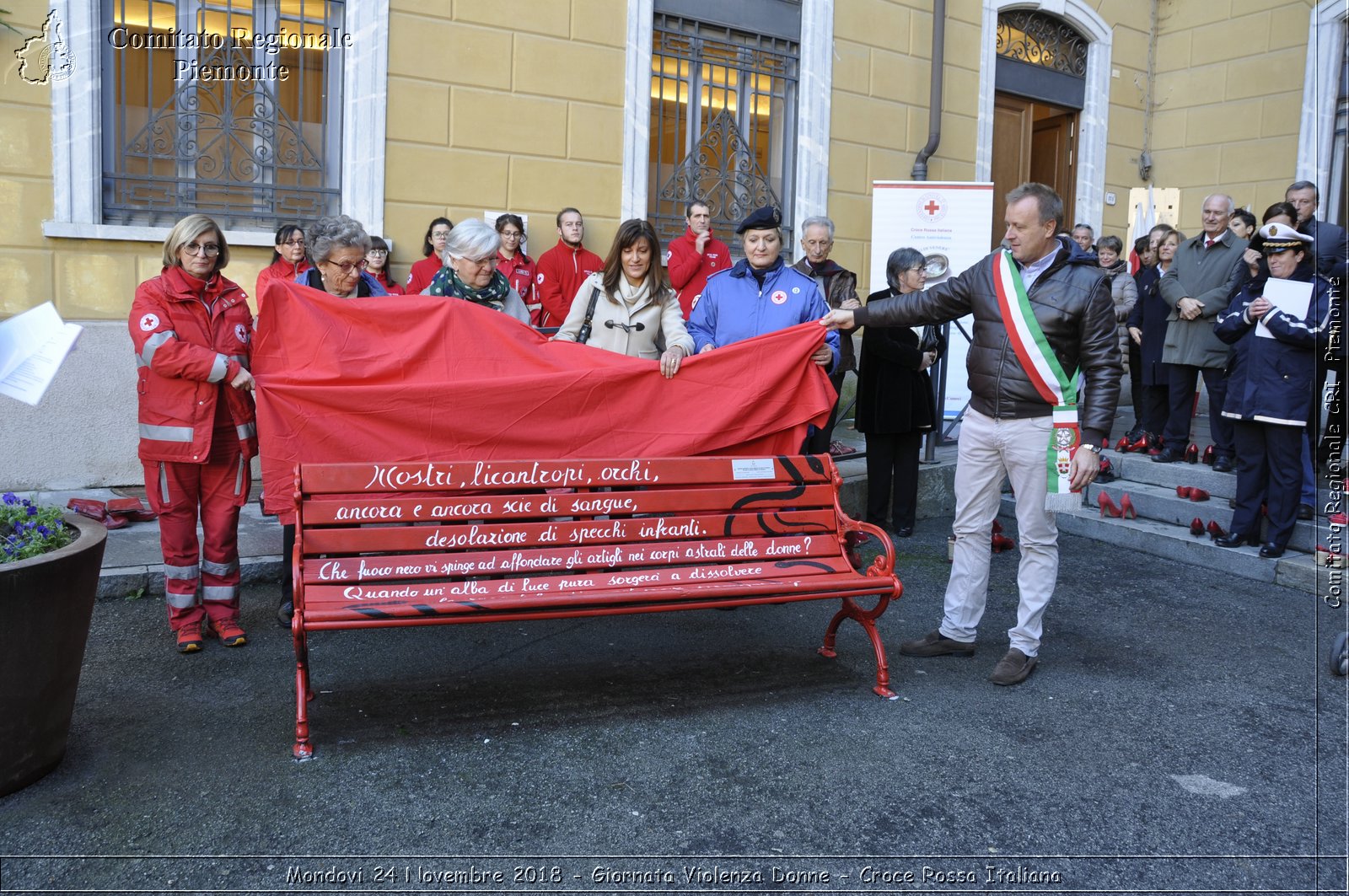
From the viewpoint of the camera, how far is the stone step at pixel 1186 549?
6254 mm

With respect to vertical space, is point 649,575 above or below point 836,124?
below

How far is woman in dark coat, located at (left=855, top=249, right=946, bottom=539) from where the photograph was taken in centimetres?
Result: 698

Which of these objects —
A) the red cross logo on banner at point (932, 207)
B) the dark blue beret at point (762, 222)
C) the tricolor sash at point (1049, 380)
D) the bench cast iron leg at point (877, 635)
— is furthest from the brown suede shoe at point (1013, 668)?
the red cross logo on banner at point (932, 207)

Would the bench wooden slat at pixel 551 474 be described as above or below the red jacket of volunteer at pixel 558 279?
below

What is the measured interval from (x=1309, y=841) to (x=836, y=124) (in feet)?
27.5

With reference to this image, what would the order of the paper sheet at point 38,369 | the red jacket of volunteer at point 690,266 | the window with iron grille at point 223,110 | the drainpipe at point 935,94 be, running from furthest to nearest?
the drainpipe at point 935,94 < the red jacket of volunteer at point 690,266 < the window with iron grille at point 223,110 < the paper sheet at point 38,369

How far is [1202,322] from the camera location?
7.67 m

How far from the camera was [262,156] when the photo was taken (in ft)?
25.7

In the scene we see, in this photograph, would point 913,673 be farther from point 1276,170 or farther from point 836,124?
point 1276,170

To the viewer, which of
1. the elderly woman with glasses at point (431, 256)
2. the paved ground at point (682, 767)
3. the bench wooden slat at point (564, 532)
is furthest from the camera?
the elderly woman with glasses at point (431, 256)

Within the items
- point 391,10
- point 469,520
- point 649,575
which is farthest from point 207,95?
point 649,575

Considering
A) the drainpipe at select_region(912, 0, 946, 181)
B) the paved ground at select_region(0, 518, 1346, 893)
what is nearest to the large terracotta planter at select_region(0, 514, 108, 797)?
the paved ground at select_region(0, 518, 1346, 893)

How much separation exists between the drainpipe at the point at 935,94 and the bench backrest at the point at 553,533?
281 inches

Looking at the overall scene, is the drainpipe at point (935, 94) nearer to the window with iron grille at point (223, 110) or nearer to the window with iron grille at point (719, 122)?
the window with iron grille at point (719, 122)
